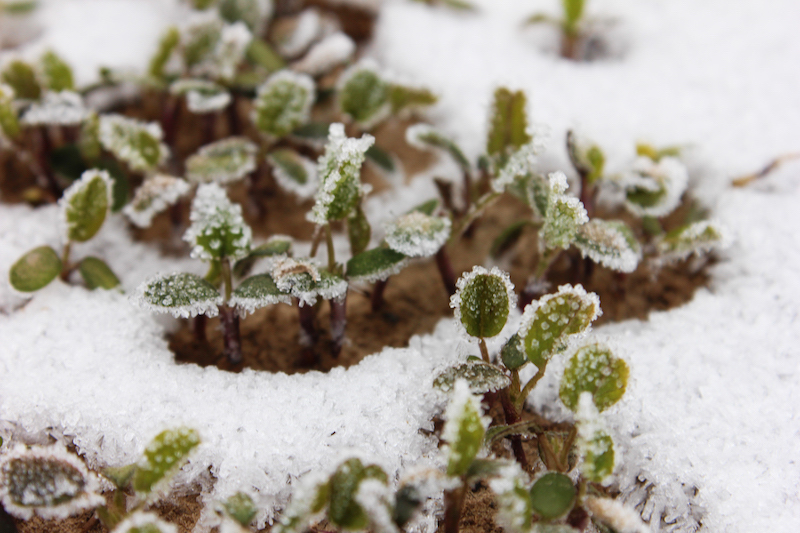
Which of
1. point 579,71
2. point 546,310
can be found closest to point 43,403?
point 546,310

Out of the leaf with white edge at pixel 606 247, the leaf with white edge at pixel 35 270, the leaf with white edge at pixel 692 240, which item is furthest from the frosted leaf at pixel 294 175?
the leaf with white edge at pixel 692 240

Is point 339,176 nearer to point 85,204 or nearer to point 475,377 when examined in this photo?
point 475,377

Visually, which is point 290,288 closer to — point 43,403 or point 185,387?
point 185,387

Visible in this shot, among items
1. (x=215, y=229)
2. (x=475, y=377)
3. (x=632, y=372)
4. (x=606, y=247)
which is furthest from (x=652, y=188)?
(x=215, y=229)

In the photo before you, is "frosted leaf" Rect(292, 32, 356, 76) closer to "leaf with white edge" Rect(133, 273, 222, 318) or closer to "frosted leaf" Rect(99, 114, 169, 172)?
"frosted leaf" Rect(99, 114, 169, 172)

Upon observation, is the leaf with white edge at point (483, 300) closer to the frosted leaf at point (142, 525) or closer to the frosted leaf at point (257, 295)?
the frosted leaf at point (257, 295)
